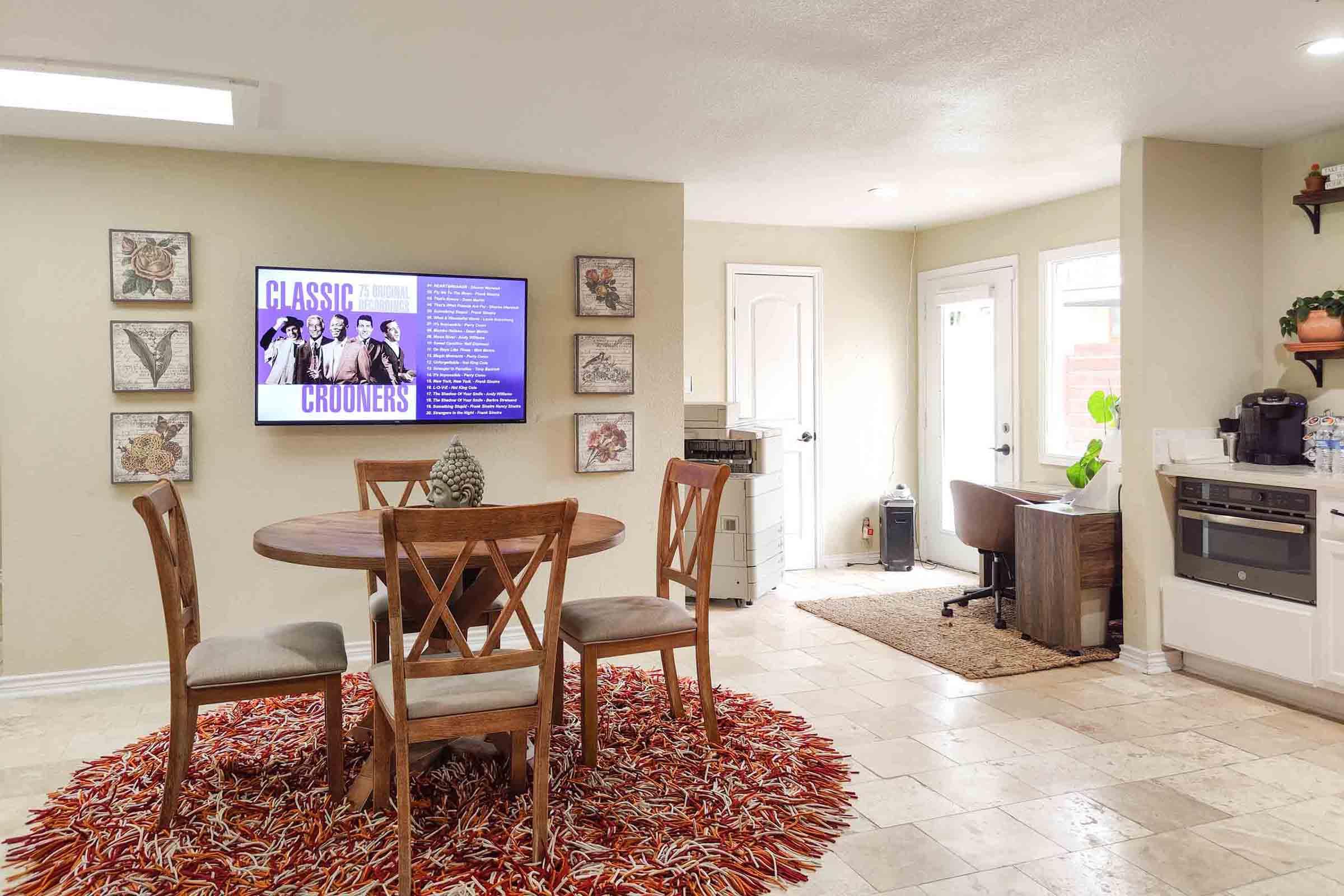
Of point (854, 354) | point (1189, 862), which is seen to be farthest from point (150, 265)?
Answer: point (854, 354)

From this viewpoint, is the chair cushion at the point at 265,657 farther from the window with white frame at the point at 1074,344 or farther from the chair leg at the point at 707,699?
the window with white frame at the point at 1074,344

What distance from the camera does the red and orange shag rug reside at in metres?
2.42

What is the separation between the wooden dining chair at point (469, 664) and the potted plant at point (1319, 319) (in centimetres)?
339

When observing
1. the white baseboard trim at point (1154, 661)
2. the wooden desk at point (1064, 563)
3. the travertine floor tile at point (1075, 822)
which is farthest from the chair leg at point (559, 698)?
the white baseboard trim at point (1154, 661)

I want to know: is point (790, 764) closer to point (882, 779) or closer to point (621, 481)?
point (882, 779)

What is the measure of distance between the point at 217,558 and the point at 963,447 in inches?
185

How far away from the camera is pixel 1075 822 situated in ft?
9.02

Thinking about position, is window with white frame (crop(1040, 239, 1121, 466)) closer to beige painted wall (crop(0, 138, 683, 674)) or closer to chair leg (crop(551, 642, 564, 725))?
beige painted wall (crop(0, 138, 683, 674))

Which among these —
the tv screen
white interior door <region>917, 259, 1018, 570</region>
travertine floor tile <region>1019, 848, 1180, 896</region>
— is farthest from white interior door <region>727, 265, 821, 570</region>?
travertine floor tile <region>1019, 848, 1180, 896</region>

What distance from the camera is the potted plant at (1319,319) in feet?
13.0

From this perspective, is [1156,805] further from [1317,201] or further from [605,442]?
[605,442]

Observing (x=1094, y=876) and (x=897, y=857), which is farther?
(x=897, y=857)

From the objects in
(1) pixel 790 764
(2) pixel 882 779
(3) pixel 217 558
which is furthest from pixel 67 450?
(2) pixel 882 779

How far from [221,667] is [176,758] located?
288 mm
